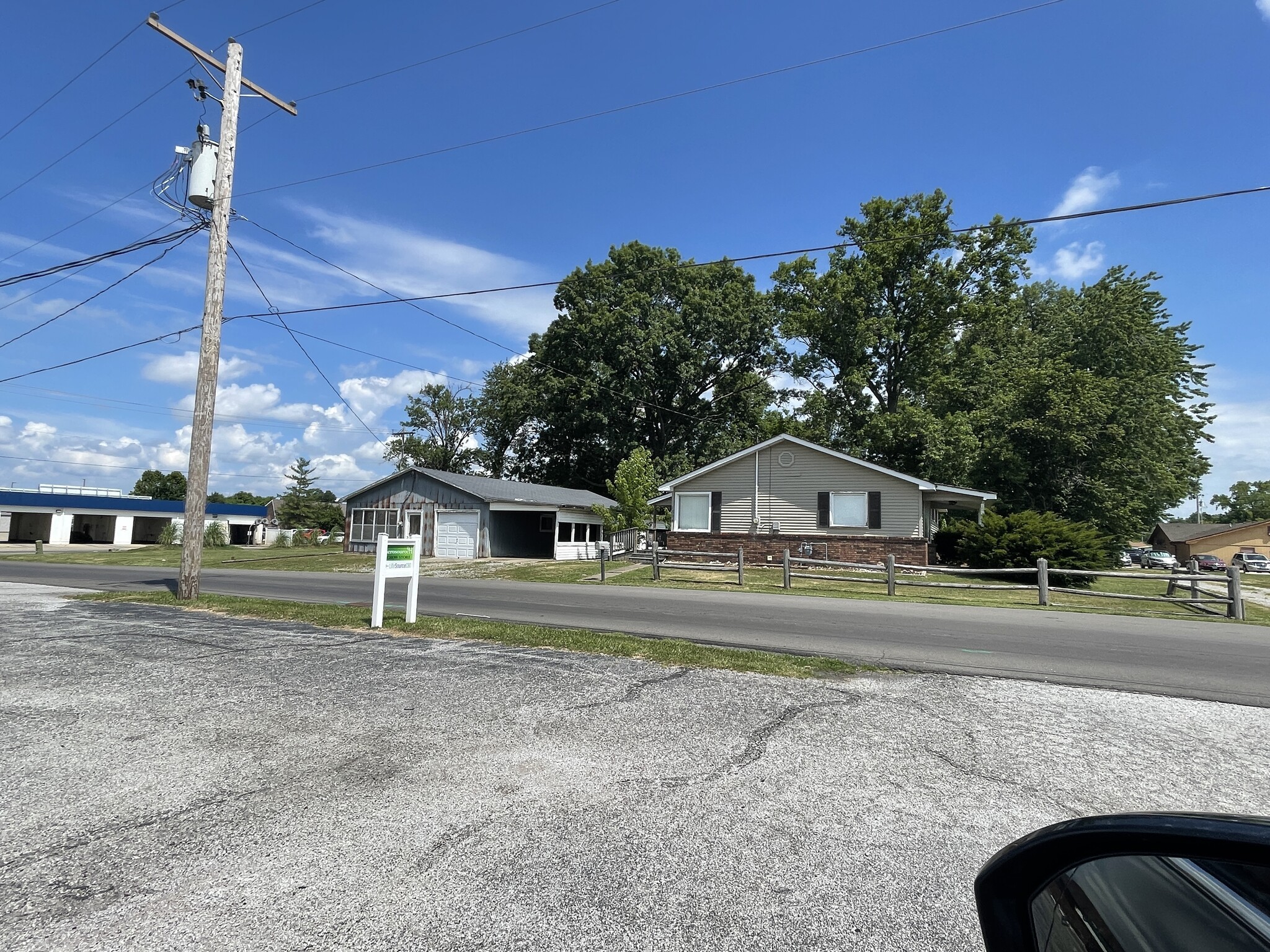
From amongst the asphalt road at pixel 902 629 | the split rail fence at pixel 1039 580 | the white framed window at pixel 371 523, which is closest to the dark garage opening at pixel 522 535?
the white framed window at pixel 371 523

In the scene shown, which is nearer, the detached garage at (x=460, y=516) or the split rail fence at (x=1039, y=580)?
the split rail fence at (x=1039, y=580)

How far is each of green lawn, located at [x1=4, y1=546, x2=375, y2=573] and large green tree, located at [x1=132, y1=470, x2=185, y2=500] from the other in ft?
267

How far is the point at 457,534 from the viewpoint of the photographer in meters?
36.9

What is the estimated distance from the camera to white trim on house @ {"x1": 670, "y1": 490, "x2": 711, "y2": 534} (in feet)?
104

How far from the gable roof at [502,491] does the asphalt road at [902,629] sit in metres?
16.2

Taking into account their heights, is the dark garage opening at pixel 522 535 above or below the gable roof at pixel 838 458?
below

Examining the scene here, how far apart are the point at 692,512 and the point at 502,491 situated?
11.8 meters

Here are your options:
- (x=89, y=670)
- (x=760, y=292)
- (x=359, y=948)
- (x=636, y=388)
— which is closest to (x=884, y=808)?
(x=359, y=948)

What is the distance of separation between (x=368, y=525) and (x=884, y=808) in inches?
1503

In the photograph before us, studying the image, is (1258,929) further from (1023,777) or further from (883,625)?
(883,625)

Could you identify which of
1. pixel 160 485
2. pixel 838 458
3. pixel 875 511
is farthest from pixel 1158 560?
pixel 160 485

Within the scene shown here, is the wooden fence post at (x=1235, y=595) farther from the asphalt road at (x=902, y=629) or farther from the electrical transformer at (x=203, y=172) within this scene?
the electrical transformer at (x=203, y=172)

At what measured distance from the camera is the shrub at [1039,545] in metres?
24.1

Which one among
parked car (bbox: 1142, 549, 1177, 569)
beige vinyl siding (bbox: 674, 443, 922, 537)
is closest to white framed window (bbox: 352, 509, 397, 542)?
beige vinyl siding (bbox: 674, 443, 922, 537)
